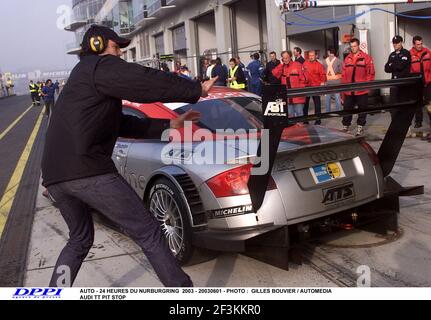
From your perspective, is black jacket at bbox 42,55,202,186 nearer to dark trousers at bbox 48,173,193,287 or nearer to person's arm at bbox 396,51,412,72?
dark trousers at bbox 48,173,193,287

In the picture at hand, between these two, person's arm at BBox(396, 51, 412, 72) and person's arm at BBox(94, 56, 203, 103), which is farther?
person's arm at BBox(396, 51, 412, 72)

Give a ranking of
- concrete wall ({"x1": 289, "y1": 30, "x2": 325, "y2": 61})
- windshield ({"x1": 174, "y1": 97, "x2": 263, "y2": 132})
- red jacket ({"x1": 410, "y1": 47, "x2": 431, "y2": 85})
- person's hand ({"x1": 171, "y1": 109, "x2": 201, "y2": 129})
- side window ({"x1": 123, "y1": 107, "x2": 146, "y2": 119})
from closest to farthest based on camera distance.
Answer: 1. person's hand ({"x1": 171, "y1": 109, "x2": 201, "y2": 129})
2. windshield ({"x1": 174, "y1": 97, "x2": 263, "y2": 132})
3. side window ({"x1": 123, "y1": 107, "x2": 146, "y2": 119})
4. red jacket ({"x1": 410, "y1": 47, "x2": 431, "y2": 85})
5. concrete wall ({"x1": 289, "y1": 30, "x2": 325, "y2": 61})

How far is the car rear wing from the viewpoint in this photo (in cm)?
311

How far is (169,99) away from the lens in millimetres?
2621

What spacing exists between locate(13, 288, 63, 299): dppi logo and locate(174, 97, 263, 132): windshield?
190 centimetres

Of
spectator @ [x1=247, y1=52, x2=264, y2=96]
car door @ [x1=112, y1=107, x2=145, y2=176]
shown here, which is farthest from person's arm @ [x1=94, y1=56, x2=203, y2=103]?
spectator @ [x1=247, y1=52, x2=264, y2=96]

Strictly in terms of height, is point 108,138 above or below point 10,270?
above

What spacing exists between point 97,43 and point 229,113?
70.2 inches

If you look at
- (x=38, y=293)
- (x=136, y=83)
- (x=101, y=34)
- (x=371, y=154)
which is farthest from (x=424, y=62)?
(x=38, y=293)

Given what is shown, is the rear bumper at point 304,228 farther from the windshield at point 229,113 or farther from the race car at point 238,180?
the windshield at point 229,113

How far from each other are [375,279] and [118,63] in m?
2.35

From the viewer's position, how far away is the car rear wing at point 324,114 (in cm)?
311
